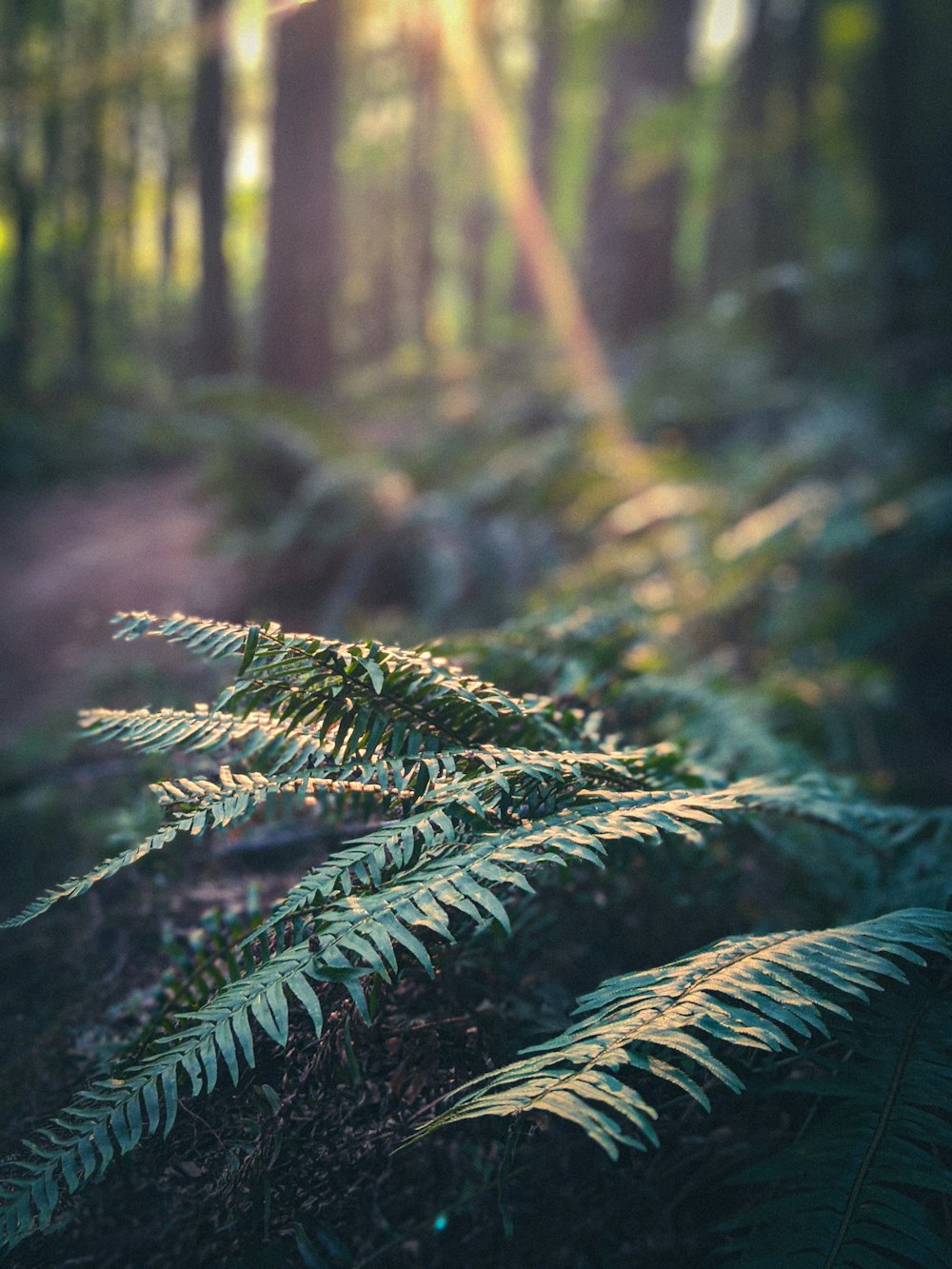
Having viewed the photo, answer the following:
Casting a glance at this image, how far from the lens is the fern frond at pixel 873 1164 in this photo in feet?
3.39

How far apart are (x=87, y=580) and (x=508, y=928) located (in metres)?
5.87

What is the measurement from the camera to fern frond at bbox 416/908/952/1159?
976 mm

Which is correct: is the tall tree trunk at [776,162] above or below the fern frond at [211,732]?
above

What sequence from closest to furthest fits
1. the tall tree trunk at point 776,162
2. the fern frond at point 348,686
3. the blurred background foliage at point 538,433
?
1. the fern frond at point 348,686
2. the blurred background foliage at point 538,433
3. the tall tree trunk at point 776,162

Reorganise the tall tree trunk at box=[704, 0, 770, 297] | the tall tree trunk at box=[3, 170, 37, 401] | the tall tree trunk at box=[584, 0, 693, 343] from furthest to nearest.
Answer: the tall tree trunk at box=[3, 170, 37, 401] → the tall tree trunk at box=[584, 0, 693, 343] → the tall tree trunk at box=[704, 0, 770, 297]

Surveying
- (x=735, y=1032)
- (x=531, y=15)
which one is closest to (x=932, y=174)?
(x=735, y=1032)

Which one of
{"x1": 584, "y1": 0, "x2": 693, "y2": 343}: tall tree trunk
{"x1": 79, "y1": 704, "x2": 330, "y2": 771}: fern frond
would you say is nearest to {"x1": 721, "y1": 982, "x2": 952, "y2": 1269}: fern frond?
{"x1": 79, "y1": 704, "x2": 330, "y2": 771}: fern frond

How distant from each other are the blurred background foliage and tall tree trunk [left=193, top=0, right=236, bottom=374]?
0.04 meters

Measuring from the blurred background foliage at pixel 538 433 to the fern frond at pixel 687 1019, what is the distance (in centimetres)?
79

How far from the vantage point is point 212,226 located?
11.6 meters

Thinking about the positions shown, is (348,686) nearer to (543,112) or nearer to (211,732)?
(211,732)

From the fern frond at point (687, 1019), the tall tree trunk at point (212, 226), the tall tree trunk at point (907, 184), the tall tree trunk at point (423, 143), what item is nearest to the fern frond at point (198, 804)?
the fern frond at point (687, 1019)

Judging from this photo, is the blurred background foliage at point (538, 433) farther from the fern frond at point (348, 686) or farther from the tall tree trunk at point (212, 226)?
the fern frond at point (348, 686)

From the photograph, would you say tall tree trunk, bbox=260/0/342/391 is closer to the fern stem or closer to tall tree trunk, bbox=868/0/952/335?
tall tree trunk, bbox=868/0/952/335
